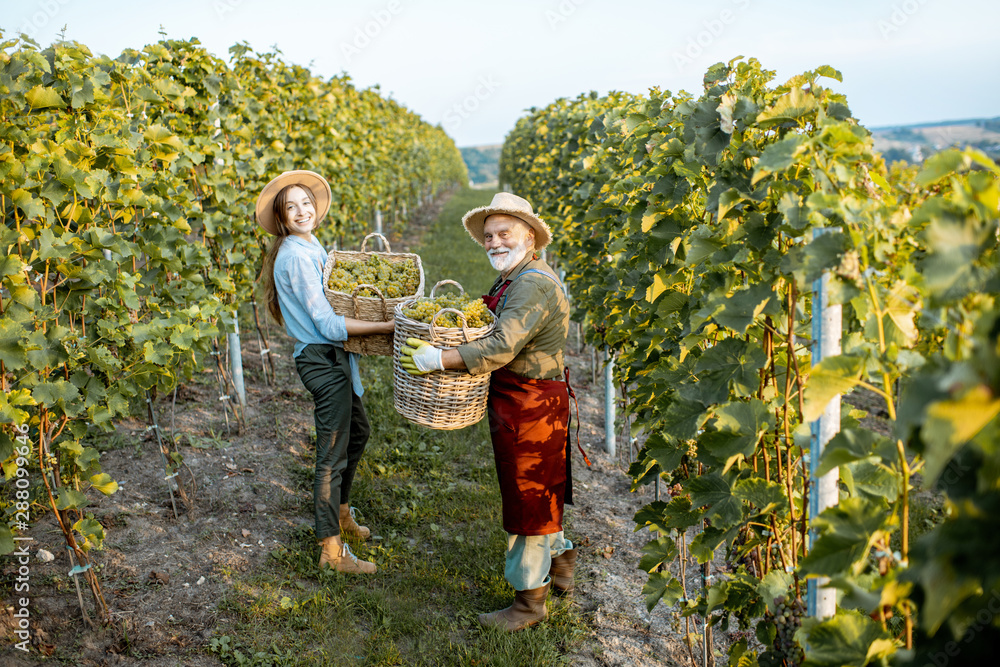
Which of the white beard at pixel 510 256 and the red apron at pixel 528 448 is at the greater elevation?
the white beard at pixel 510 256

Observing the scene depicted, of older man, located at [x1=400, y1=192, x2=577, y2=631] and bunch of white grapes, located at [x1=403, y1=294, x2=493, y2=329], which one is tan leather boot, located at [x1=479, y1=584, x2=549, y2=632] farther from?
bunch of white grapes, located at [x1=403, y1=294, x2=493, y2=329]

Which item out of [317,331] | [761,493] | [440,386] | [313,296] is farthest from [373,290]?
[761,493]

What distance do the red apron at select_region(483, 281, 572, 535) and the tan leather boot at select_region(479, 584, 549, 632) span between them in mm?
340

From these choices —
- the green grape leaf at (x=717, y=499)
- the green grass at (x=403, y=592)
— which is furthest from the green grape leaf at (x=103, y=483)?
the green grape leaf at (x=717, y=499)

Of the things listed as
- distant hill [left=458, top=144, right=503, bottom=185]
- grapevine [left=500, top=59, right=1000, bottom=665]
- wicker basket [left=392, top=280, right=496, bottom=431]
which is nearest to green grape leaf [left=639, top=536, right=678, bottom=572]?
grapevine [left=500, top=59, right=1000, bottom=665]

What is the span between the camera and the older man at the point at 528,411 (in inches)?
120

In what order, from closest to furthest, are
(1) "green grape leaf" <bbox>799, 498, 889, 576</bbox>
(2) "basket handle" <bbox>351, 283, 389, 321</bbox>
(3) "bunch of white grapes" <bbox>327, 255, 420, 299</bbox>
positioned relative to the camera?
(1) "green grape leaf" <bbox>799, 498, 889, 576</bbox> → (2) "basket handle" <bbox>351, 283, 389, 321</bbox> → (3) "bunch of white grapes" <bbox>327, 255, 420, 299</bbox>

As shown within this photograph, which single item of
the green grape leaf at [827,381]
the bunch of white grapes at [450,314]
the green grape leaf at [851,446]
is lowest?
the green grape leaf at [851,446]

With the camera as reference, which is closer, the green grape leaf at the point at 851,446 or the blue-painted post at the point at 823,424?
the green grape leaf at the point at 851,446

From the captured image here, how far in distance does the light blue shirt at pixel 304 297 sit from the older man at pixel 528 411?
0.61 meters

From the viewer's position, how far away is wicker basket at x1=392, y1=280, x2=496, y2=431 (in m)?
2.83

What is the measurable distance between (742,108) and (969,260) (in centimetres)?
107

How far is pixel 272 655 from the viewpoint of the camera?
9.62 ft

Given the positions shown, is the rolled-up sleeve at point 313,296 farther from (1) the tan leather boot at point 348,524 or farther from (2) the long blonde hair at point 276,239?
(1) the tan leather boot at point 348,524
